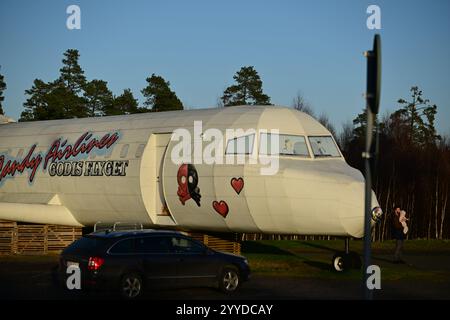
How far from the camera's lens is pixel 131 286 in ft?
56.7

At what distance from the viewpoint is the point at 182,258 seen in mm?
18156

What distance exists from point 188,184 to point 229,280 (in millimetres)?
6113

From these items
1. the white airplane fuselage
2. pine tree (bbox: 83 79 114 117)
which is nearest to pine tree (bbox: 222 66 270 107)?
pine tree (bbox: 83 79 114 117)

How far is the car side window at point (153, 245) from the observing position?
58.9ft

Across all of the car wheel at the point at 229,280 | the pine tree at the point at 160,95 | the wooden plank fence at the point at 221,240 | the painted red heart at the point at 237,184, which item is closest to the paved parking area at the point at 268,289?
the car wheel at the point at 229,280

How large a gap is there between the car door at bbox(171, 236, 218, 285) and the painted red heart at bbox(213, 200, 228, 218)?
493 cm

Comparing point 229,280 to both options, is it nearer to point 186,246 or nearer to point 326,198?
point 186,246

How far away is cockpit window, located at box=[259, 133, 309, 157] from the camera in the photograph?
23.3m

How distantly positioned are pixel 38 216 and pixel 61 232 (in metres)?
1.53

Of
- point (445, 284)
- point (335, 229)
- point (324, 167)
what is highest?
point (324, 167)

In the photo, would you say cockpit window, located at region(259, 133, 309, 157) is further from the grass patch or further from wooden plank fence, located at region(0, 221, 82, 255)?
wooden plank fence, located at region(0, 221, 82, 255)

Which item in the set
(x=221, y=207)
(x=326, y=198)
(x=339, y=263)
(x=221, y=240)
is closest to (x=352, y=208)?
(x=326, y=198)
